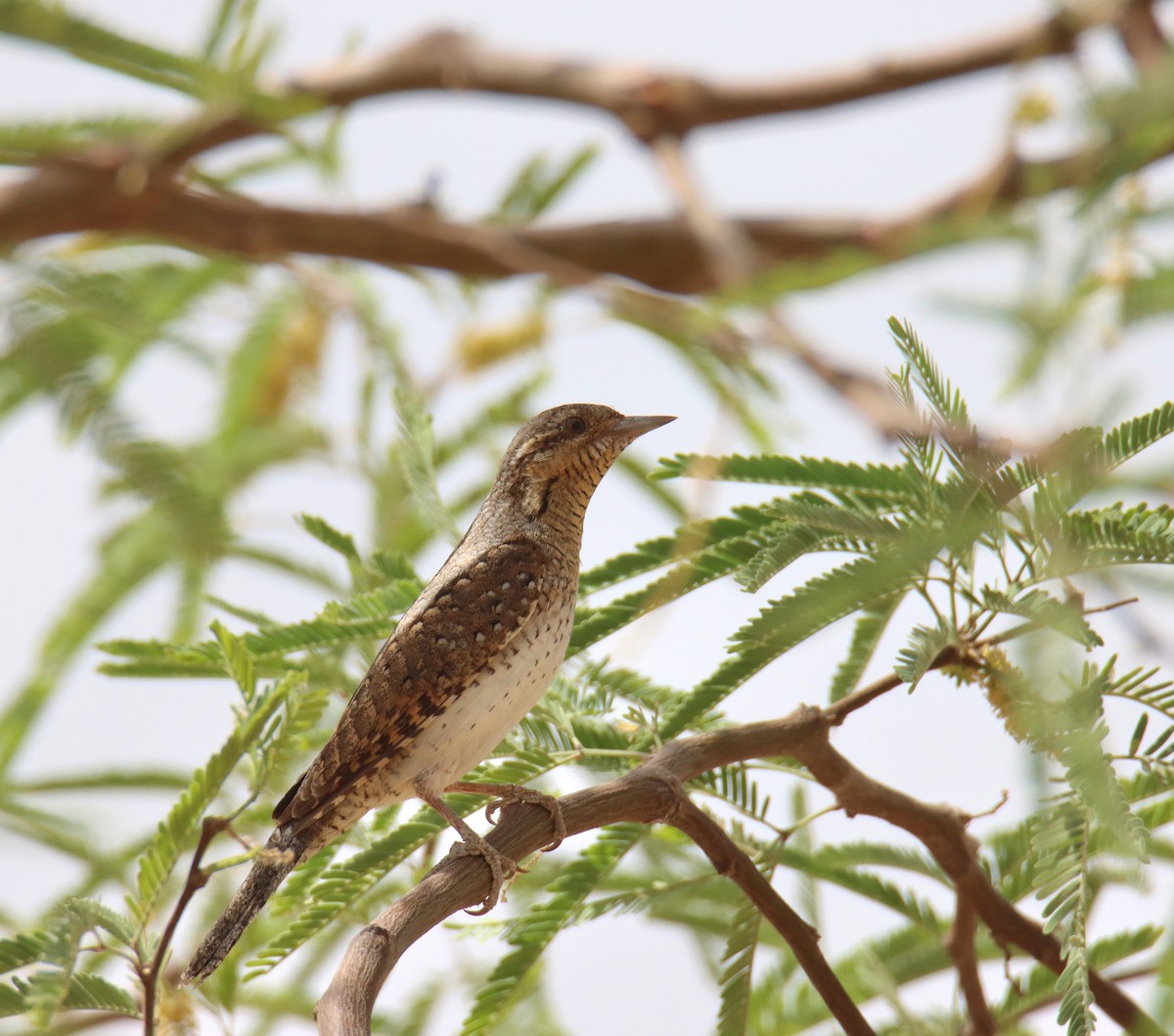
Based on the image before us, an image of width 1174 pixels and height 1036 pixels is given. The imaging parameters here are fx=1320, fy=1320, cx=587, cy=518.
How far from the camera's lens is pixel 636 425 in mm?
3740

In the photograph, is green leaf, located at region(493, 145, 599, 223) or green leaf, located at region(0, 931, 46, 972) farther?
green leaf, located at region(493, 145, 599, 223)

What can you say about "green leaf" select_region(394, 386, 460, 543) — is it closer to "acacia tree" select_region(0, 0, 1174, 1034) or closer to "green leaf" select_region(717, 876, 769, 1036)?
"acacia tree" select_region(0, 0, 1174, 1034)

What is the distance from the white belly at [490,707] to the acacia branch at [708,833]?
0.32 metres

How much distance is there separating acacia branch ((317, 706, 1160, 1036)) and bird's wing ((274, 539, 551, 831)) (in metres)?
0.56

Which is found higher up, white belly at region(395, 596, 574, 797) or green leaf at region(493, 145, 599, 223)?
green leaf at region(493, 145, 599, 223)

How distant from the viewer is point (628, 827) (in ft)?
8.88

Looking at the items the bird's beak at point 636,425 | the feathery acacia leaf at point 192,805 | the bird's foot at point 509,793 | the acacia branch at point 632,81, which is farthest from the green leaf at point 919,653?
the acacia branch at point 632,81

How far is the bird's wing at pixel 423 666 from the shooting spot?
3176mm

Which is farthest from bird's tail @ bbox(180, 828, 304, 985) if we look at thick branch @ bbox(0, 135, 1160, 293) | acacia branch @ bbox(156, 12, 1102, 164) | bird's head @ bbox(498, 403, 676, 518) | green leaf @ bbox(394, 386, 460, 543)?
acacia branch @ bbox(156, 12, 1102, 164)

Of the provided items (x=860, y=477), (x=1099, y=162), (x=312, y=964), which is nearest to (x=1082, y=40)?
(x=1099, y=162)

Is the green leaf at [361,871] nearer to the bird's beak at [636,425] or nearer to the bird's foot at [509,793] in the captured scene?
the bird's foot at [509,793]

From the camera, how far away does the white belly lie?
3006mm

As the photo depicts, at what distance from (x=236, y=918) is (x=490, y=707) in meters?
0.71

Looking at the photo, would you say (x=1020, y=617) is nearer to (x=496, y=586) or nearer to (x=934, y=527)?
(x=934, y=527)
